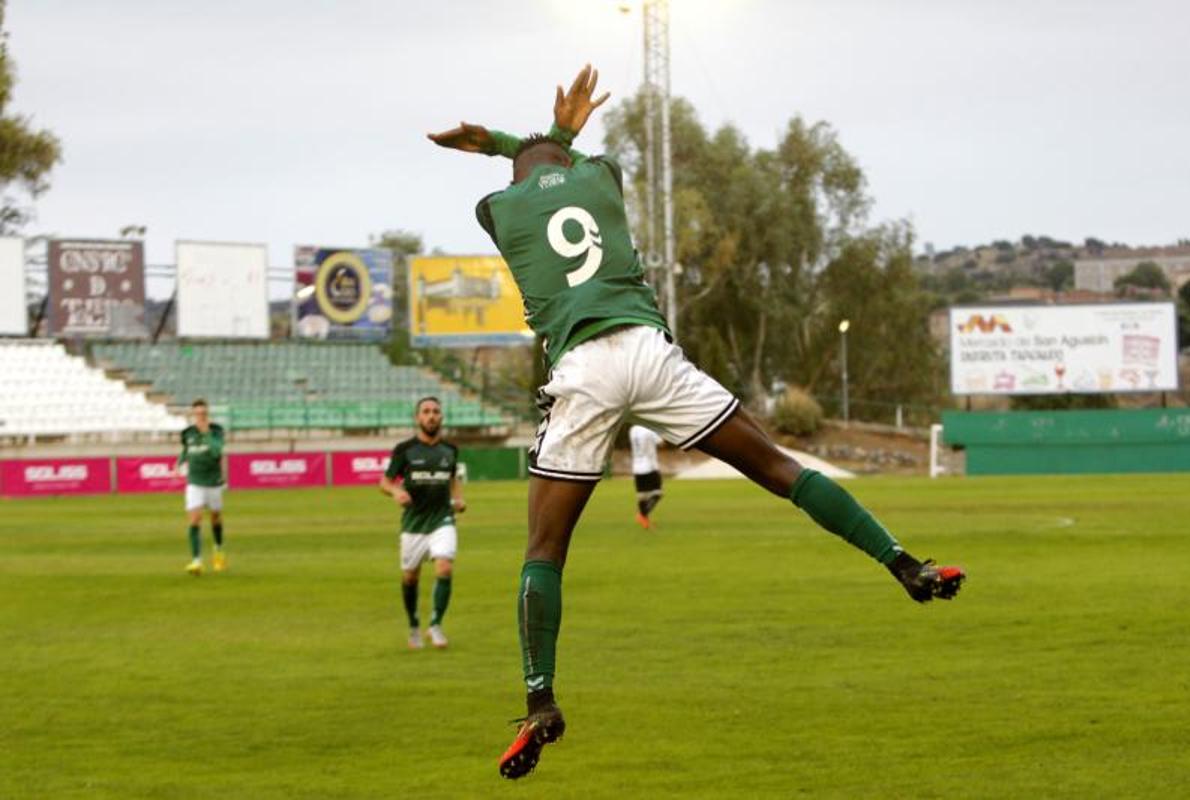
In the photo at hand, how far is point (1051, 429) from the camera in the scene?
65.1 metres

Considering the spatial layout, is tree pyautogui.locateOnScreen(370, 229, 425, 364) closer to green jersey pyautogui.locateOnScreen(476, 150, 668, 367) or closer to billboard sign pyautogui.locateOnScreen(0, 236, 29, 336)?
billboard sign pyautogui.locateOnScreen(0, 236, 29, 336)

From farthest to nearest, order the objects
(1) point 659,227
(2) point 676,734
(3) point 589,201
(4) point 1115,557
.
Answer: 1. (1) point 659,227
2. (4) point 1115,557
3. (2) point 676,734
4. (3) point 589,201

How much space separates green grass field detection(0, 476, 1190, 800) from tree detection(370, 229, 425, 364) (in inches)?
2338

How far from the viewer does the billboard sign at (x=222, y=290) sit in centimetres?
7406

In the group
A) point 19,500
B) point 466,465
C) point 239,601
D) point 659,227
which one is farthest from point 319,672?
point 659,227

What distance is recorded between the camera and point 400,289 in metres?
123

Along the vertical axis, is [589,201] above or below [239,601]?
above

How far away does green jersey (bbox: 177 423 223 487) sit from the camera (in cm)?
2747

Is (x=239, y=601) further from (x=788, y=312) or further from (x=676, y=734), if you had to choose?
(x=788, y=312)

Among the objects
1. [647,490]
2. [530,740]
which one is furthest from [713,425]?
[647,490]

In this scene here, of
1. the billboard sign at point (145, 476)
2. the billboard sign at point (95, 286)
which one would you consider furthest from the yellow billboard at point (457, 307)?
the billboard sign at point (145, 476)

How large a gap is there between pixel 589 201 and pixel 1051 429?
197 feet

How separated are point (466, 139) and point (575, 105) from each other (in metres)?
0.49

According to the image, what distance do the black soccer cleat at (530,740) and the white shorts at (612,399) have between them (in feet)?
3.22
